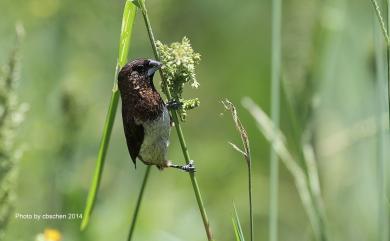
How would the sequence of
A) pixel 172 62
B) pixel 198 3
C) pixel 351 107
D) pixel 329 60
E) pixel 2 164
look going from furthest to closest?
pixel 198 3 < pixel 351 107 < pixel 329 60 < pixel 2 164 < pixel 172 62

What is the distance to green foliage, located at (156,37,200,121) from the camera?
2.67m

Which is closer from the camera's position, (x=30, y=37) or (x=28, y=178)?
(x=28, y=178)

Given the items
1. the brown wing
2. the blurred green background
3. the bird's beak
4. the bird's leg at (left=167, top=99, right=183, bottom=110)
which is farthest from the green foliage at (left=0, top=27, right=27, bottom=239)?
the blurred green background

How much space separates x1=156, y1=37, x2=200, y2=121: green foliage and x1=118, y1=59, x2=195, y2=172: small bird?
0.95ft

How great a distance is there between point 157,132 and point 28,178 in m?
2.67

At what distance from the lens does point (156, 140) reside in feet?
10.4

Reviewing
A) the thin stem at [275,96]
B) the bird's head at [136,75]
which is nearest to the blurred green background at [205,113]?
the thin stem at [275,96]

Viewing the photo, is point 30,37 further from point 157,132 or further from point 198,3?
point 157,132

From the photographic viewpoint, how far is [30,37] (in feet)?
22.1

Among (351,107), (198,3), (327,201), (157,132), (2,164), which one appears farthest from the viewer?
(198,3)

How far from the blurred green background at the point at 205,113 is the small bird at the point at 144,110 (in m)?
1.33

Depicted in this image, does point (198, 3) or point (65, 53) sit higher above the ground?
point (198, 3)

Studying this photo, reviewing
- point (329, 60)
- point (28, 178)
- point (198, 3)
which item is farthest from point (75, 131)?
point (198, 3)

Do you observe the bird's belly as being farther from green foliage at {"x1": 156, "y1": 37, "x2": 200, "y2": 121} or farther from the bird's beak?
green foliage at {"x1": 156, "y1": 37, "x2": 200, "y2": 121}
